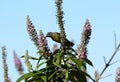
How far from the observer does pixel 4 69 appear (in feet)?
15.7

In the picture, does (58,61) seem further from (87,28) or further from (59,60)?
(87,28)

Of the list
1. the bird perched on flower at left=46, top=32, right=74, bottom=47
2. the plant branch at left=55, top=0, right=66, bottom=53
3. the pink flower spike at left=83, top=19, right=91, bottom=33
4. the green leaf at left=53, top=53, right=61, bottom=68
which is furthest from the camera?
the green leaf at left=53, top=53, right=61, bottom=68

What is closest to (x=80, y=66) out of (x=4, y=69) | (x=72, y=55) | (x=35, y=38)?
(x=72, y=55)

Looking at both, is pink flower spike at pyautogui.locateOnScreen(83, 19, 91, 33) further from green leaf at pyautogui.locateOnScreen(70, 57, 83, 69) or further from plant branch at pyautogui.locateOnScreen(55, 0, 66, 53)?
green leaf at pyautogui.locateOnScreen(70, 57, 83, 69)

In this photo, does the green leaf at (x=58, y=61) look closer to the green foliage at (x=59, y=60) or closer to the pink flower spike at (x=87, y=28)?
the green foliage at (x=59, y=60)

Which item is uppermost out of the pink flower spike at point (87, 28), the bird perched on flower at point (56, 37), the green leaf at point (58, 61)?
the pink flower spike at point (87, 28)

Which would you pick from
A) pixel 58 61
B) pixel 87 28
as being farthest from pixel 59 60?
pixel 87 28

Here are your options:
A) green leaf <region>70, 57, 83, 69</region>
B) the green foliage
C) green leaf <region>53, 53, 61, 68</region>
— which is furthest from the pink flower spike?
green leaf <region>53, 53, 61, 68</region>

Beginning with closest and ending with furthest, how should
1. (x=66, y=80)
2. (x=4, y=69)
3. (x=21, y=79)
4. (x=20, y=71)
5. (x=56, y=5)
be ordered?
1. (x=56, y=5)
2. (x=66, y=80)
3. (x=21, y=79)
4. (x=20, y=71)
5. (x=4, y=69)

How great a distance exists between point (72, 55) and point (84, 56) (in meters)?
0.44

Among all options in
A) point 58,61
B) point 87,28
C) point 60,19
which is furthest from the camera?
point 58,61

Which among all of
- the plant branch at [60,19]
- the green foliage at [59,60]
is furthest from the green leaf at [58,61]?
the plant branch at [60,19]

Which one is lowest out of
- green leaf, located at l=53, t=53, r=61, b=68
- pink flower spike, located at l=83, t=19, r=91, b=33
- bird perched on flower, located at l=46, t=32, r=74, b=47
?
green leaf, located at l=53, t=53, r=61, b=68

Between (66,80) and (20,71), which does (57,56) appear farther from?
(20,71)
